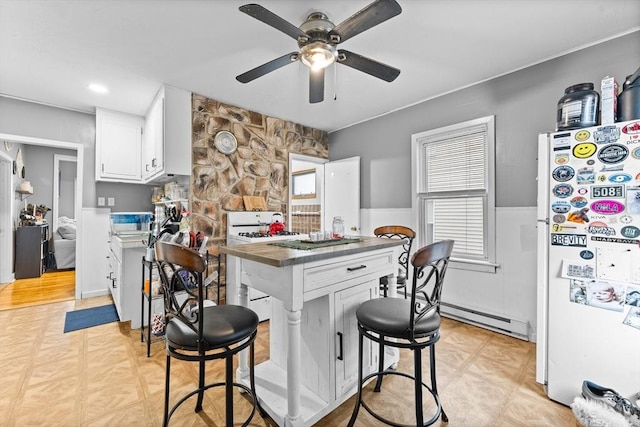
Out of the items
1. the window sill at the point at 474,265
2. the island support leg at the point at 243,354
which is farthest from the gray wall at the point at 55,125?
the window sill at the point at 474,265

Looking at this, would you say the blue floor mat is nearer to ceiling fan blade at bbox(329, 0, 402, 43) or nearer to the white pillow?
the white pillow

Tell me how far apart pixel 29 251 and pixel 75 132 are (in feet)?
8.51

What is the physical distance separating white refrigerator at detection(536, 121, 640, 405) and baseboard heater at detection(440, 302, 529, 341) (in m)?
0.83

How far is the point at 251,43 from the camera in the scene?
2221 mm

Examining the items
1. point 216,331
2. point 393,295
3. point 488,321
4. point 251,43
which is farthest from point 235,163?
point 488,321

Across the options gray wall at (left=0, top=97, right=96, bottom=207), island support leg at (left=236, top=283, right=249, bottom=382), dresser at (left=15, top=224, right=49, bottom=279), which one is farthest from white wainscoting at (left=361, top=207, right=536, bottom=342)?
dresser at (left=15, top=224, right=49, bottom=279)

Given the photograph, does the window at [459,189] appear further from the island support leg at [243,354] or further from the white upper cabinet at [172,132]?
the white upper cabinet at [172,132]

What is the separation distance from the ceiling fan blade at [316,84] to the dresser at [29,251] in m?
5.53

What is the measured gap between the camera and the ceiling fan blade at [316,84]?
Answer: 2.04m

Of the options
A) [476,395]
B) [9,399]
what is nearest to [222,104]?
[9,399]

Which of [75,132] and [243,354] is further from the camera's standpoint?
[75,132]

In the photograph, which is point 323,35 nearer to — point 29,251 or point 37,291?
point 37,291

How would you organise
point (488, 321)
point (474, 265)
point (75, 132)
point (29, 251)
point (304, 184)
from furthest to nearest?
point (304, 184)
point (29, 251)
point (75, 132)
point (474, 265)
point (488, 321)

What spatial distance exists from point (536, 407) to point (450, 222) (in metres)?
1.87
